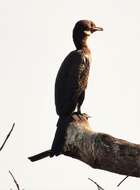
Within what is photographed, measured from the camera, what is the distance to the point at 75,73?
24.2 ft

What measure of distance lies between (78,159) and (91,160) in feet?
1.20

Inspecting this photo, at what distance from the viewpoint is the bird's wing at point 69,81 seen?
7.00 m

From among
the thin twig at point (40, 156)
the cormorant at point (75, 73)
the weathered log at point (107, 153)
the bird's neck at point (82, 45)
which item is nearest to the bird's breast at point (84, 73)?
the cormorant at point (75, 73)

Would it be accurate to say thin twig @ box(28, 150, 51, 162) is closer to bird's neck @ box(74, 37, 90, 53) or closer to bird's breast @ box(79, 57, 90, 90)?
bird's breast @ box(79, 57, 90, 90)

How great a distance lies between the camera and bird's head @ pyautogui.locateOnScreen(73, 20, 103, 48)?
7719 millimetres

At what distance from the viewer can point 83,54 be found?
7.82 meters

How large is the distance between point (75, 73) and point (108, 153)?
4.65m

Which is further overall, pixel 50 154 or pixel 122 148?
pixel 50 154

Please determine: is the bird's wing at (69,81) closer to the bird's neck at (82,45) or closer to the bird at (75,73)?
the bird at (75,73)

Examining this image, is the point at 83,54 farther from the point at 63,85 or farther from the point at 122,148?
the point at 122,148

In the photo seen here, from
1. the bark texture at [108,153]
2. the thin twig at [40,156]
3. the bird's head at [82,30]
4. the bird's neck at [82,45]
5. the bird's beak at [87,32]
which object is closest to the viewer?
the bark texture at [108,153]

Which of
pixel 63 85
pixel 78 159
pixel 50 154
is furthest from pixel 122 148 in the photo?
pixel 63 85

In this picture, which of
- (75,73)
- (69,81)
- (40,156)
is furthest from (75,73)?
(40,156)

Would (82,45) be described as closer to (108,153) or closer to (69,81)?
(69,81)
